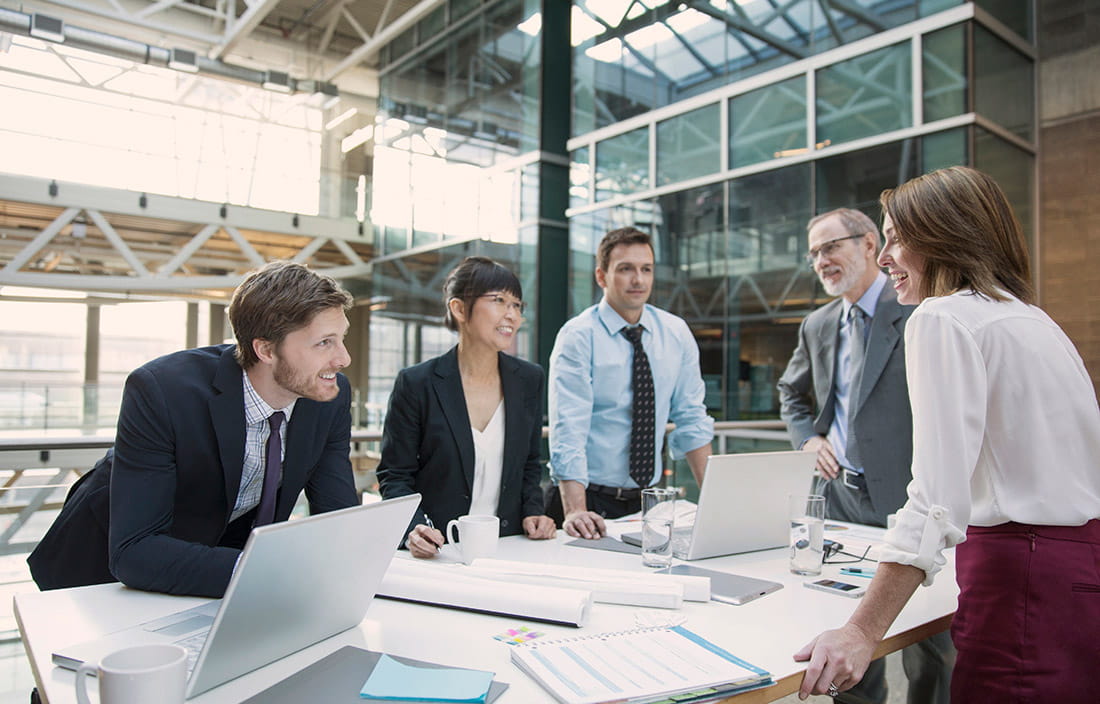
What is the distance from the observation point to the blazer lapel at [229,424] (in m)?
1.66

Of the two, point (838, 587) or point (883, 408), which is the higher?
point (883, 408)

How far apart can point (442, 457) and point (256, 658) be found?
3.96ft

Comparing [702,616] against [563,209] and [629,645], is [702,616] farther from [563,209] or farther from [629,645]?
[563,209]

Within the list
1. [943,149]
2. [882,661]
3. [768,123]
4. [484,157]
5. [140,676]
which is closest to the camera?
[140,676]

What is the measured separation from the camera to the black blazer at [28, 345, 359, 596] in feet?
4.75

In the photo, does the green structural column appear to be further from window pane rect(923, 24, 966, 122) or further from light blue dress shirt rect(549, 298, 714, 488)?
light blue dress shirt rect(549, 298, 714, 488)

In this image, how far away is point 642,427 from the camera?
2807 millimetres

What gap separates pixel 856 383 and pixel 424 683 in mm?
2068

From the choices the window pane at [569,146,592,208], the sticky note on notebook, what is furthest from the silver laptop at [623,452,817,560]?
the window pane at [569,146,592,208]

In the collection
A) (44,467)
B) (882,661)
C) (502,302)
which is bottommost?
(882,661)

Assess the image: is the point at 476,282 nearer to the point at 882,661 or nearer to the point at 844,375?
the point at 844,375

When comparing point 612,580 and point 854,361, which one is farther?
point 854,361

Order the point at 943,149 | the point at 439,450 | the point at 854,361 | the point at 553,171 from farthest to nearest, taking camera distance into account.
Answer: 1. the point at 553,171
2. the point at 943,149
3. the point at 854,361
4. the point at 439,450

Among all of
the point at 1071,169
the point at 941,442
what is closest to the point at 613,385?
the point at 941,442
